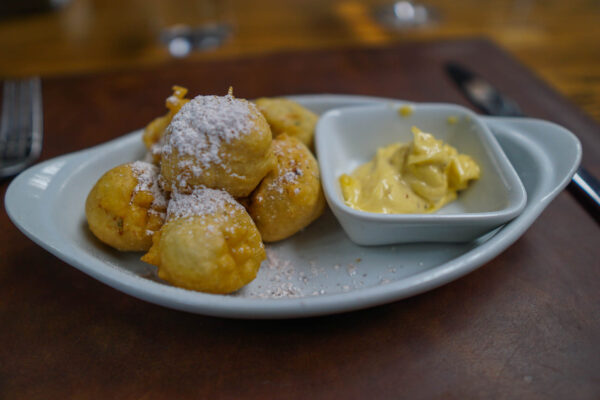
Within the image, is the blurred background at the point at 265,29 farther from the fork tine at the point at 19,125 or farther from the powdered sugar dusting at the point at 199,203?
the powdered sugar dusting at the point at 199,203

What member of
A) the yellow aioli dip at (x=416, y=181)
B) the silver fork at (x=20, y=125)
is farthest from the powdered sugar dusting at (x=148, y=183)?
the silver fork at (x=20, y=125)

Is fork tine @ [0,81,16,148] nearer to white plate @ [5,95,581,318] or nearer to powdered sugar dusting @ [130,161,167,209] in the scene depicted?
white plate @ [5,95,581,318]

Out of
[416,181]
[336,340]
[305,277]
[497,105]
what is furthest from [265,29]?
[336,340]

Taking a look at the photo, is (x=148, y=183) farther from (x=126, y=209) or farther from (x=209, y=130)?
(x=209, y=130)

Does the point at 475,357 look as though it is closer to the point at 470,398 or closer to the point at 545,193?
the point at 470,398

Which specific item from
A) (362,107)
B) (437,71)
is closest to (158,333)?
(362,107)
